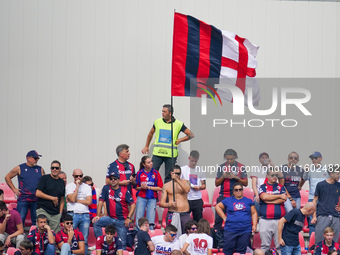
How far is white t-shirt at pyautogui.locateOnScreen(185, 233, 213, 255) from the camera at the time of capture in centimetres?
1420

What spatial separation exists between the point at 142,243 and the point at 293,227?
9.79 ft

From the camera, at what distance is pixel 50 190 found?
15430mm

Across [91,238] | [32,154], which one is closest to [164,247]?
[91,238]

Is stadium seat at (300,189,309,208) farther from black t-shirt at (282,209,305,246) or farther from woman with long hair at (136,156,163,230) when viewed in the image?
woman with long hair at (136,156,163,230)

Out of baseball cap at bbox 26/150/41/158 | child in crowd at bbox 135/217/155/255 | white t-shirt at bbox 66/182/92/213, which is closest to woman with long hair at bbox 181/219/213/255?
child in crowd at bbox 135/217/155/255

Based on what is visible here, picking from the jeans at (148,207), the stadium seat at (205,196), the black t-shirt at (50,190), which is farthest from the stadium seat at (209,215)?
the black t-shirt at (50,190)

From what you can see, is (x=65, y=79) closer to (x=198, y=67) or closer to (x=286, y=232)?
(x=198, y=67)

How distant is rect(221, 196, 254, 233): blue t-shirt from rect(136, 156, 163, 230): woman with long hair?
1558mm

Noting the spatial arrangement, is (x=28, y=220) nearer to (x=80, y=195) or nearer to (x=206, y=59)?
(x=80, y=195)

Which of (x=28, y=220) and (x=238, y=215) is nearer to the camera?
(x=238, y=215)

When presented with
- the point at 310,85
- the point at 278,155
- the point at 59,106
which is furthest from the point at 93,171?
the point at 310,85

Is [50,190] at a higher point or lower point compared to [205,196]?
higher

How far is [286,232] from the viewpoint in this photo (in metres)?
14.9

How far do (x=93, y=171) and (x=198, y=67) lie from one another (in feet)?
15.0
